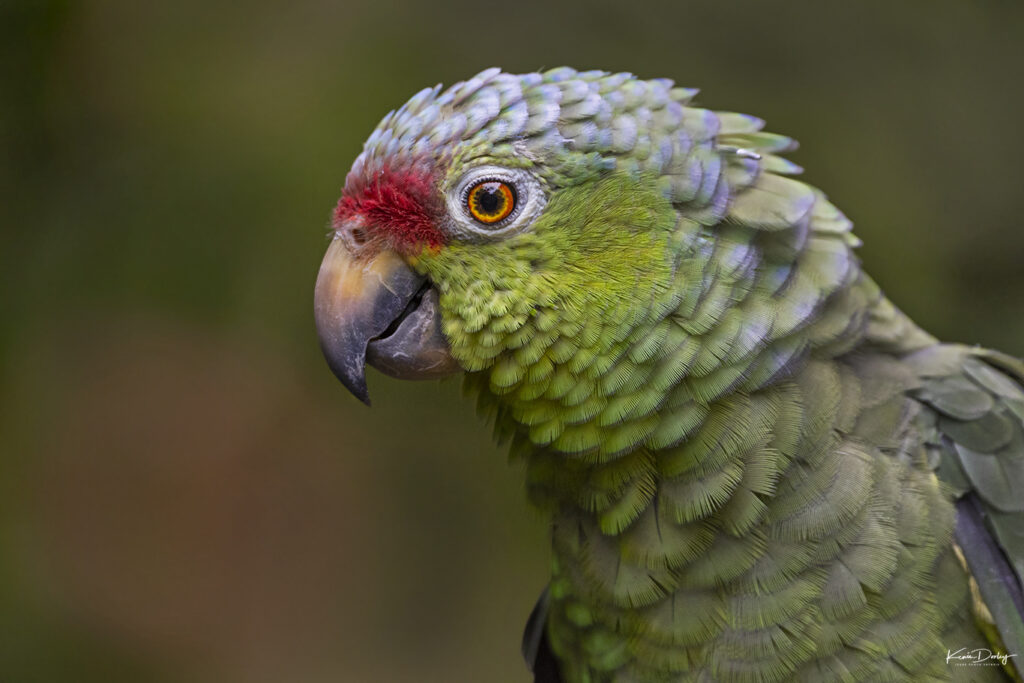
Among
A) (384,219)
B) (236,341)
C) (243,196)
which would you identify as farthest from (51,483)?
(384,219)

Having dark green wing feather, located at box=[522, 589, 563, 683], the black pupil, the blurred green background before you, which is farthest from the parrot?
the blurred green background

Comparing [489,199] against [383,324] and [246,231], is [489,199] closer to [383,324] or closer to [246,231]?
[383,324]

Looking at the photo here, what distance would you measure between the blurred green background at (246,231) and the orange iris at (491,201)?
2050 mm

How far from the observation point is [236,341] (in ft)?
12.3

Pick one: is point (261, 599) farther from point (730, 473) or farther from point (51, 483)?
point (730, 473)

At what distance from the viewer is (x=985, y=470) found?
162cm

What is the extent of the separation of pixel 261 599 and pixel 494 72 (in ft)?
9.68

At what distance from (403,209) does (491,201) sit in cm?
18

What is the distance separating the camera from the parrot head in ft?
4.95

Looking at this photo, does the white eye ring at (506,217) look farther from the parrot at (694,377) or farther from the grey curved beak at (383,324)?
the grey curved beak at (383,324)

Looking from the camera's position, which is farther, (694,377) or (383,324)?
(383,324)

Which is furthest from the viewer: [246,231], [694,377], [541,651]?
[246,231]
